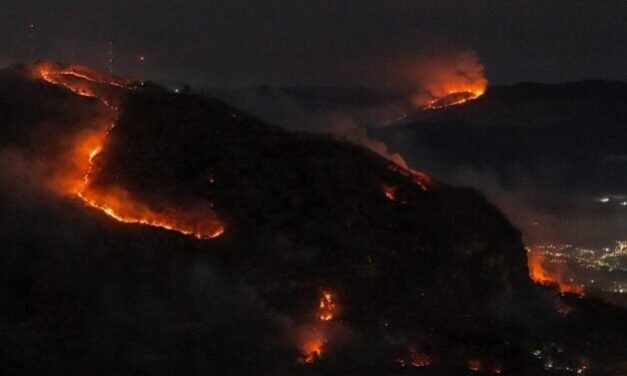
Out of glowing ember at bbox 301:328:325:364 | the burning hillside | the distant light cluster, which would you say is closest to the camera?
glowing ember at bbox 301:328:325:364

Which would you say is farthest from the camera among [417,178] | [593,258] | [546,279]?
[593,258]

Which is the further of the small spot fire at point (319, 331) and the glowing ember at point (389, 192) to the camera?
the glowing ember at point (389, 192)

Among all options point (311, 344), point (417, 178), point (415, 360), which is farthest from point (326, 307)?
point (417, 178)

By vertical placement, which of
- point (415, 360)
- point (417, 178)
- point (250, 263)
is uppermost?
point (417, 178)

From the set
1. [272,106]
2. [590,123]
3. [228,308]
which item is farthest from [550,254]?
[272,106]

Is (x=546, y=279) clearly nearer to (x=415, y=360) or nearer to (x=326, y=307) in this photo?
(x=326, y=307)

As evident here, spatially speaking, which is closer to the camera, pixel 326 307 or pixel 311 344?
pixel 311 344

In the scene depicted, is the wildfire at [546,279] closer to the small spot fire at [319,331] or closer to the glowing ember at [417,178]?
the glowing ember at [417,178]

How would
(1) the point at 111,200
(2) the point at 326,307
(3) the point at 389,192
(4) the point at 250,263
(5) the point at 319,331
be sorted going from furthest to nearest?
(3) the point at 389,192
(1) the point at 111,200
(4) the point at 250,263
(2) the point at 326,307
(5) the point at 319,331

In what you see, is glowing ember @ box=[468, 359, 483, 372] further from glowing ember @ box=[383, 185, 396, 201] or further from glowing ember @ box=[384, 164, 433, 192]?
glowing ember @ box=[384, 164, 433, 192]

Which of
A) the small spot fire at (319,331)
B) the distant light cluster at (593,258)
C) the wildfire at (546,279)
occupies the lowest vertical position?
the small spot fire at (319,331)

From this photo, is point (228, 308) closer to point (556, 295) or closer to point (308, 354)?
point (308, 354)

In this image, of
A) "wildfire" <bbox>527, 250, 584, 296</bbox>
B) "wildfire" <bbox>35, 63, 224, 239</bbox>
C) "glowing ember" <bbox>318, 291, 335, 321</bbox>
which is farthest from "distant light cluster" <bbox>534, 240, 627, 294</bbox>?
"glowing ember" <bbox>318, 291, 335, 321</bbox>

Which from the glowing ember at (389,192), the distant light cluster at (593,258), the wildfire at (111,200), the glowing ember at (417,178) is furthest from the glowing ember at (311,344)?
the distant light cluster at (593,258)
